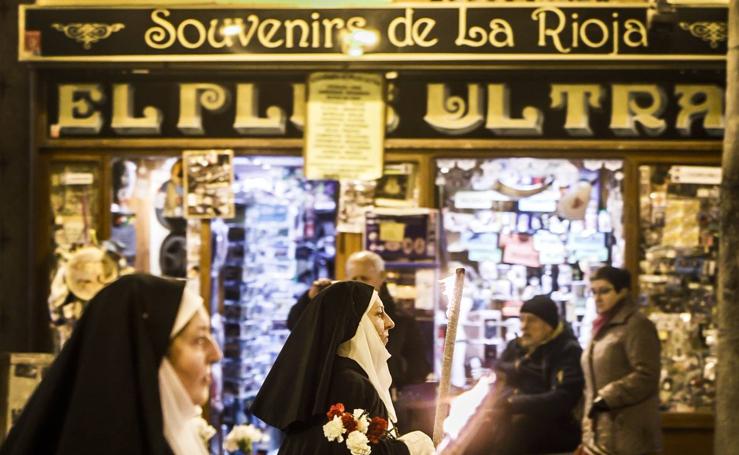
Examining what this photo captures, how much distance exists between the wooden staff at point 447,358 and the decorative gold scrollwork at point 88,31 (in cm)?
639

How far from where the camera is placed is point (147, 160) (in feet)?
38.3

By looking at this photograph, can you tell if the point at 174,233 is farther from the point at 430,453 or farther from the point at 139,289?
the point at 139,289

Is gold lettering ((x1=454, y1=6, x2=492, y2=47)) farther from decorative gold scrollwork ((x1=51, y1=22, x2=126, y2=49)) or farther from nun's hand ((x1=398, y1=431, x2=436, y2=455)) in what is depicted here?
nun's hand ((x1=398, y1=431, x2=436, y2=455))

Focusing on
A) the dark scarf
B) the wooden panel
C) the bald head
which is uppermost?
the bald head

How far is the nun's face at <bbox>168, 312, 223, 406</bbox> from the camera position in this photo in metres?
3.76

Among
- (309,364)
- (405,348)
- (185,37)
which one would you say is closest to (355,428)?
(309,364)

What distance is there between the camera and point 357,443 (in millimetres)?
5750

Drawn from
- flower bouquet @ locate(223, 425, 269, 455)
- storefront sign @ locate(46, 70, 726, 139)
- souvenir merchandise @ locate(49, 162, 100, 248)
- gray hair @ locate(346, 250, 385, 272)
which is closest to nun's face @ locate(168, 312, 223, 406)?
flower bouquet @ locate(223, 425, 269, 455)

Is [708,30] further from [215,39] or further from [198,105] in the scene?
[198,105]

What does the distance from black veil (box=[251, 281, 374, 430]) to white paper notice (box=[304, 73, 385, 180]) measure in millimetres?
5032

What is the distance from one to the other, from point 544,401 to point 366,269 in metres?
1.75

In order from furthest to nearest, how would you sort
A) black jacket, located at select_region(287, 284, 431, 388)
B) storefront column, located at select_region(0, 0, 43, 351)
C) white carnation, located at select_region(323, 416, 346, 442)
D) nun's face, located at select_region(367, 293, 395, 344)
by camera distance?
storefront column, located at select_region(0, 0, 43, 351) < black jacket, located at select_region(287, 284, 431, 388) < nun's face, located at select_region(367, 293, 395, 344) < white carnation, located at select_region(323, 416, 346, 442)

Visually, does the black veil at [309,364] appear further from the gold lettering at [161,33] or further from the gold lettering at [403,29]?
the gold lettering at [161,33]

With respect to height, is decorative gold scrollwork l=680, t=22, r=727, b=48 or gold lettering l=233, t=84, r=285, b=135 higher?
decorative gold scrollwork l=680, t=22, r=727, b=48
